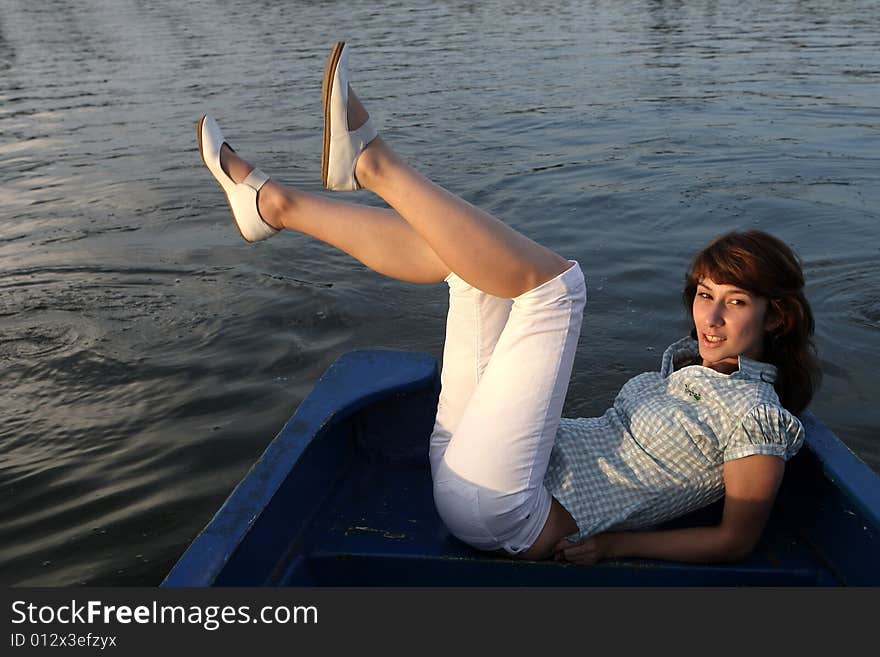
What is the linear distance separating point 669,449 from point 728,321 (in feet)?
1.36

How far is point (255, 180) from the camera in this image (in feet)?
9.52

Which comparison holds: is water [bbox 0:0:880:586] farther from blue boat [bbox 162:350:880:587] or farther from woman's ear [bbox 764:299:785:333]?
woman's ear [bbox 764:299:785:333]

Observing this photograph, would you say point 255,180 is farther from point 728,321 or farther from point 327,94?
point 728,321

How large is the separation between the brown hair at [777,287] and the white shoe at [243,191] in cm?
140

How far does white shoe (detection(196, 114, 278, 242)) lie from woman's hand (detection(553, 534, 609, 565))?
138 cm

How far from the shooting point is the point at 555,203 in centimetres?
785

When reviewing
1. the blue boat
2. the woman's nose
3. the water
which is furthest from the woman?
the water

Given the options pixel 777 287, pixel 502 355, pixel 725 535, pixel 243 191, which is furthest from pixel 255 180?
pixel 725 535

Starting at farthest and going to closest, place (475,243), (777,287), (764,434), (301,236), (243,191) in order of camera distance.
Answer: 1. (301,236)
2. (243,191)
3. (777,287)
4. (764,434)
5. (475,243)
